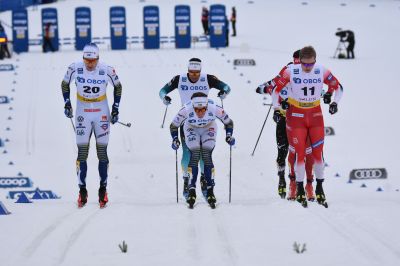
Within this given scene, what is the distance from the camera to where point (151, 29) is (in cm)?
3481

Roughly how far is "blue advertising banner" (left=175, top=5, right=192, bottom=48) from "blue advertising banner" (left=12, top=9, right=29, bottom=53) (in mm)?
5972

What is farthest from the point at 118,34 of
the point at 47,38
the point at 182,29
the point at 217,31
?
the point at 217,31

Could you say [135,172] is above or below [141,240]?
below

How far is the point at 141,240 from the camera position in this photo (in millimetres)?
9344

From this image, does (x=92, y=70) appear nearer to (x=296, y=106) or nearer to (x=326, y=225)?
(x=296, y=106)

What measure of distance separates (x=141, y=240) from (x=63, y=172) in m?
9.71

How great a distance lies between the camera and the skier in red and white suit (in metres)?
11.8

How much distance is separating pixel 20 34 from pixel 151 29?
5180 mm

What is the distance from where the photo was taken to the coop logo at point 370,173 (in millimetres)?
16750

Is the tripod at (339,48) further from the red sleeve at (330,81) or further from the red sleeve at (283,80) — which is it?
the red sleeve at (283,80)

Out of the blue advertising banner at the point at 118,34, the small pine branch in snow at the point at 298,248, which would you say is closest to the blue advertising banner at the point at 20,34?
the blue advertising banner at the point at 118,34

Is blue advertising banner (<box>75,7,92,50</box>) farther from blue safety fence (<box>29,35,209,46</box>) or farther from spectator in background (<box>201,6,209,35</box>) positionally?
spectator in background (<box>201,6,209,35</box>)

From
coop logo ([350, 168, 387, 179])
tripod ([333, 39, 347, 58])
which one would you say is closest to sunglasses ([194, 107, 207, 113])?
coop logo ([350, 168, 387, 179])

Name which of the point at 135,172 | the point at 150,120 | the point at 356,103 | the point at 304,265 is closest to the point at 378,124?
the point at 356,103
